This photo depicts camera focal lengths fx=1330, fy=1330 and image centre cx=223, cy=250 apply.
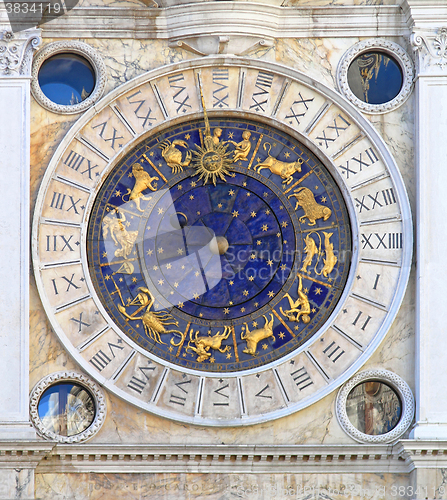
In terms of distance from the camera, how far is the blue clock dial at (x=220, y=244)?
14453 millimetres

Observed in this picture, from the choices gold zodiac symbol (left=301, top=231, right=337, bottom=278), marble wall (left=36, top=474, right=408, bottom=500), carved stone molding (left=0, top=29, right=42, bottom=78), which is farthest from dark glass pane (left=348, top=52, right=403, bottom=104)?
marble wall (left=36, top=474, right=408, bottom=500)

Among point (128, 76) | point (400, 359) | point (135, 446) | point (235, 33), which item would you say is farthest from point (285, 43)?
point (135, 446)

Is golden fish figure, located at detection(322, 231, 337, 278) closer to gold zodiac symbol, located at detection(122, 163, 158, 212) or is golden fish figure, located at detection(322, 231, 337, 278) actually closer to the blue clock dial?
the blue clock dial

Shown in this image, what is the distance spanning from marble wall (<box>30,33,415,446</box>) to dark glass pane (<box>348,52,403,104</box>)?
0.73ft

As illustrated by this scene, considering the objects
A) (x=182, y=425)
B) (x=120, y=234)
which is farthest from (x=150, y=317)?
(x=182, y=425)

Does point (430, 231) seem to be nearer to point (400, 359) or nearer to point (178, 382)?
point (400, 359)

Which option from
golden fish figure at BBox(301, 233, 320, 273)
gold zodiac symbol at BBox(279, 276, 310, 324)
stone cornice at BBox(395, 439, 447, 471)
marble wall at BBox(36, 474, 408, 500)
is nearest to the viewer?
stone cornice at BBox(395, 439, 447, 471)

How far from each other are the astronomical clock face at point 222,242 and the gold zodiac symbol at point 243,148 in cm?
1

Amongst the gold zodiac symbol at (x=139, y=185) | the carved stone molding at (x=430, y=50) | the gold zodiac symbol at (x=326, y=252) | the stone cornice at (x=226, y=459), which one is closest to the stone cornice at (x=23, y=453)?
the stone cornice at (x=226, y=459)

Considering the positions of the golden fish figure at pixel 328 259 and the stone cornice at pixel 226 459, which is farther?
the golden fish figure at pixel 328 259

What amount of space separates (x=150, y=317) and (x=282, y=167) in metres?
2.21

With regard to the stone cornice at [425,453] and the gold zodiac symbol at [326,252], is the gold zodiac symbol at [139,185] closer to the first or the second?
the gold zodiac symbol at [326,252]

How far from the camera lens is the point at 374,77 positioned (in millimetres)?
14914

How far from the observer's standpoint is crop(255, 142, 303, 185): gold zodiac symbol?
48.3ft
